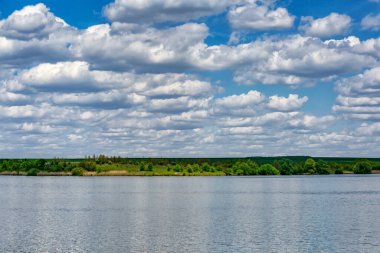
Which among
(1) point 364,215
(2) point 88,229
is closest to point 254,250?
(2) point 88,229

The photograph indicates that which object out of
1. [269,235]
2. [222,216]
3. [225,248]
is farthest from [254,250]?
[222,216]

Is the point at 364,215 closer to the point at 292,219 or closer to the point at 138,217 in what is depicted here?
the point at 292,219

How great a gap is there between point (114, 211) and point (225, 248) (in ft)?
151

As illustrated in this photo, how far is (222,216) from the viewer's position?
92.8 meters

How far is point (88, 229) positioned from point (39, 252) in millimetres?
18327

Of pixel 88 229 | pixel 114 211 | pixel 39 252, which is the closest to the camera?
pixel 39 252

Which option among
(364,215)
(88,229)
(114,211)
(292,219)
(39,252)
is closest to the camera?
(39,252)

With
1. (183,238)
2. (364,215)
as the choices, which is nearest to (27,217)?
(183,238)

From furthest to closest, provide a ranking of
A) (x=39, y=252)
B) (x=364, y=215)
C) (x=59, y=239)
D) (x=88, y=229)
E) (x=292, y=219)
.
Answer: (x=364, y=215)
(x=292, y=219)
(x=88, y=229)
(x=59, y=239)
(x=39, y=252)

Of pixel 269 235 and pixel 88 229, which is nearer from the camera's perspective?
pixel 269 235

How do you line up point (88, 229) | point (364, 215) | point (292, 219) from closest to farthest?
point (88, 229) → point (292, 219) → point (364, 215)

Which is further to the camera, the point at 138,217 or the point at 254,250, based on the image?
the point at 138,217

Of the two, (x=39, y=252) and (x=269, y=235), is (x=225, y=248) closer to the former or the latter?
(x=269, y=235)

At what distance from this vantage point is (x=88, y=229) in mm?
77000
